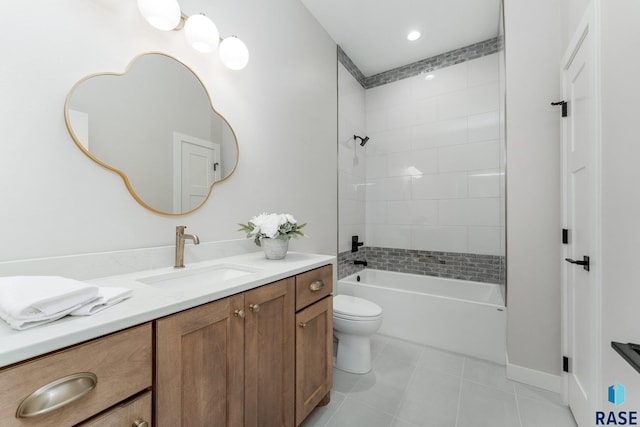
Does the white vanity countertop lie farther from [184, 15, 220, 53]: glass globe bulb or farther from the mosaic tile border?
the mosaic tile border

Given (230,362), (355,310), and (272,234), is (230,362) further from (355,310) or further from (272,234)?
(355,310)

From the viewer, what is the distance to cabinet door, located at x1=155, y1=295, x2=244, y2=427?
731 mm

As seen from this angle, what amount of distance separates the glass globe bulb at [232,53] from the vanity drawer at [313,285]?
4.09 ft

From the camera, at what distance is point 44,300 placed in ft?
1.90

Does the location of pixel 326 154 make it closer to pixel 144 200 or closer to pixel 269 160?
pixel 269 160

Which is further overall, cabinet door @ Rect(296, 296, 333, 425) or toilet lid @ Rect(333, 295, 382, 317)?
toilet lid @ Rect(333, 295, 382, 317)

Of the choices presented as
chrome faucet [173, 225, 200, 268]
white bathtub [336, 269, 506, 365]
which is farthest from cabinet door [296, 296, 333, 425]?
white bathtub [336, 269, 506, 365]

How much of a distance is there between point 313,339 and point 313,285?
0.29m

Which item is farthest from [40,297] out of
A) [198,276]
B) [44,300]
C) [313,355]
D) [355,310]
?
[355,310]

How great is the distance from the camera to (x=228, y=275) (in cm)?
133

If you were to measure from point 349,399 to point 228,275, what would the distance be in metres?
1.12

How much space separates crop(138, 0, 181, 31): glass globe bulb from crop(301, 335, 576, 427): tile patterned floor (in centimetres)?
213

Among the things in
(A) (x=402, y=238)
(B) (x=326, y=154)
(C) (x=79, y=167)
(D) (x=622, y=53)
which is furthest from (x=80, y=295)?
(A) (x=402, y=238)

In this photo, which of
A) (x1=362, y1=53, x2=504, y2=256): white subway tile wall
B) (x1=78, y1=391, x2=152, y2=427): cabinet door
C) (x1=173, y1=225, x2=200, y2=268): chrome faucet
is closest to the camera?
(x1=78, y1=391, x2=152, y2=427): cabinet door
